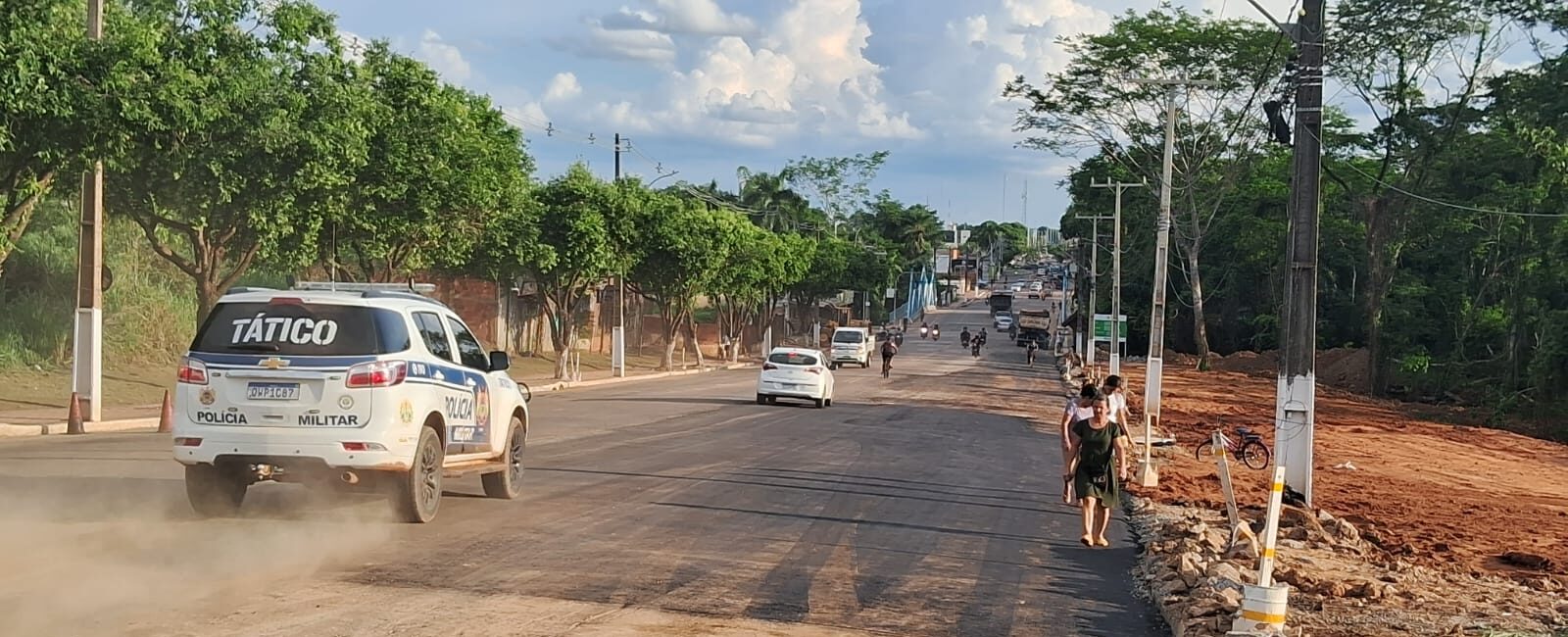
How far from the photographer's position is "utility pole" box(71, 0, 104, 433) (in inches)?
883

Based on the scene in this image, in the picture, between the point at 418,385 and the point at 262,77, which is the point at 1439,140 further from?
the point at 418,385

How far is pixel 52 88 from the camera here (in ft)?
61.1

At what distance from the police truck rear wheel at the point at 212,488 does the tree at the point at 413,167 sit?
14779 mm

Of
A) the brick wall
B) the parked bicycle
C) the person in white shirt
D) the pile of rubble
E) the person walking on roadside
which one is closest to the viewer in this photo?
the pile of rubble

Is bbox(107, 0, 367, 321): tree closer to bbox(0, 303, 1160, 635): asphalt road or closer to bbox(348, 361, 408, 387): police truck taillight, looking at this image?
bbox(0, 303, 1160, 635): asphalt road

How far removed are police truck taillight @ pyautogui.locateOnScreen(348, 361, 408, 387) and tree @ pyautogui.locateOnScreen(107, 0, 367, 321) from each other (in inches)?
414

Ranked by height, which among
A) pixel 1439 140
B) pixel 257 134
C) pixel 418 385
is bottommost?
pixel 418 385

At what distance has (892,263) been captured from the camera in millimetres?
116125

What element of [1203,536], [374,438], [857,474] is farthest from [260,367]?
[857,474]

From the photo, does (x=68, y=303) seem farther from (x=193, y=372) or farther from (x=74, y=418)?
(x=193, y=372)

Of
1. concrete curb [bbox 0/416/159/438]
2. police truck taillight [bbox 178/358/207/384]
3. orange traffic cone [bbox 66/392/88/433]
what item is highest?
police truck taillight [bbox 178/358/207/384]

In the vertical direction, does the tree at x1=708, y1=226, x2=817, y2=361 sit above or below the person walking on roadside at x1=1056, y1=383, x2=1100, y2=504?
above

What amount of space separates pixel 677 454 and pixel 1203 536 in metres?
9.13

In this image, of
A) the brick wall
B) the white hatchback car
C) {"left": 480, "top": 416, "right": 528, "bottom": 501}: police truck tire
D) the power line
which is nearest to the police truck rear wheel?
{"left": 480, "top": 416, "right": 528, "bottom": 501}: police truck tire
